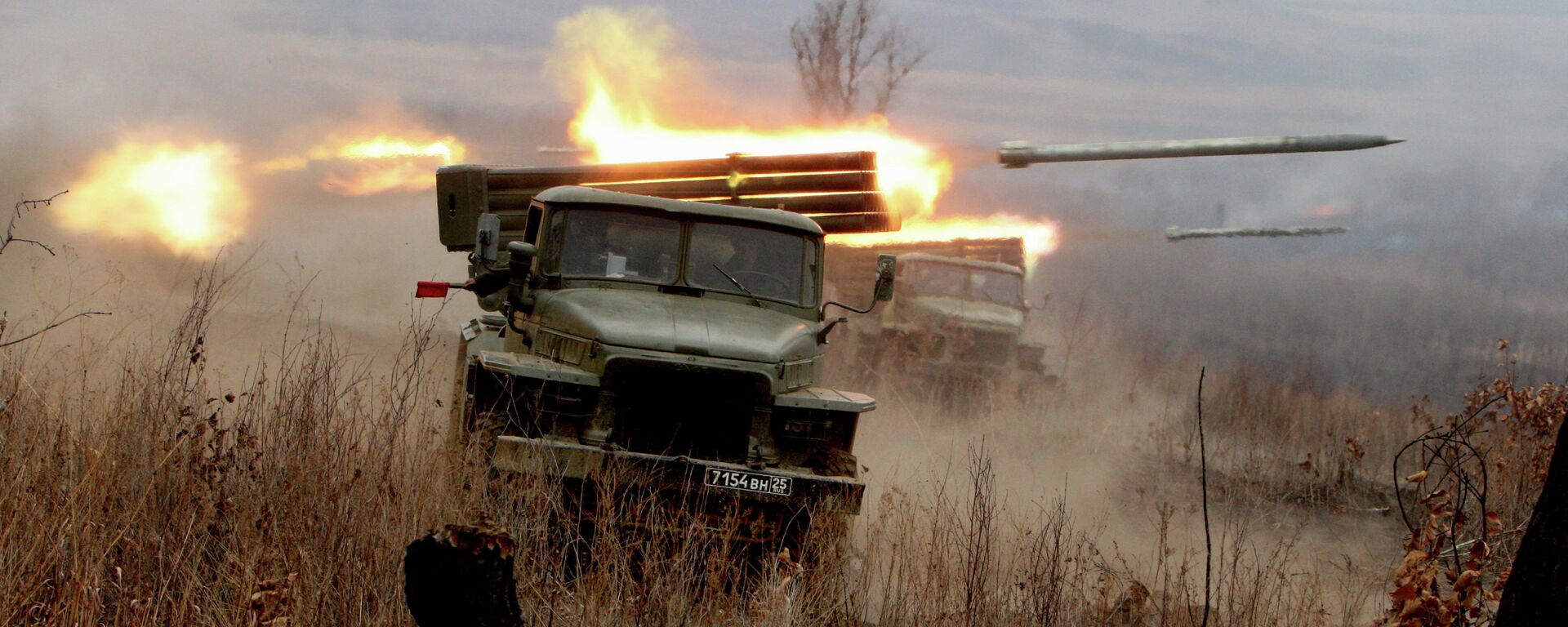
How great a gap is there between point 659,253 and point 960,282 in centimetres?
1060

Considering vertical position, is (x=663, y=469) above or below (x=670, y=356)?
below

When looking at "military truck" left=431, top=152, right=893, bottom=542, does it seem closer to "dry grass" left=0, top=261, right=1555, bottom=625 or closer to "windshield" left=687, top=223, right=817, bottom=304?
"windshield" left=687, top=223, right=817, bottom=304

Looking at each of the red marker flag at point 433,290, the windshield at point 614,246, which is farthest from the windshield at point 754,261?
the red marker flag at point 433,290

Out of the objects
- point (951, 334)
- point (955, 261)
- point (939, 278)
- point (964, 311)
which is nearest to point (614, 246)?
point (951, 334)

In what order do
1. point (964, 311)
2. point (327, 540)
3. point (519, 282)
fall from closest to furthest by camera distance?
point (327, 540), point (519, 282), point (964, 311)

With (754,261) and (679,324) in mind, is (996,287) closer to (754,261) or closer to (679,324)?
(754,261)

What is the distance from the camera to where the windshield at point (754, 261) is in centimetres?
898

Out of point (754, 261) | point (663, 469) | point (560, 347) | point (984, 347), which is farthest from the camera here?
point (984, 347)

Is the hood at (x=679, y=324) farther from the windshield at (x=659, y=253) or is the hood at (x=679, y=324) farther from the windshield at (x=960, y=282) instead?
the windshield at (x=960, y=282)

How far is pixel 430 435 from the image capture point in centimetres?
744

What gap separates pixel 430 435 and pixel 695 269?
2153 mm

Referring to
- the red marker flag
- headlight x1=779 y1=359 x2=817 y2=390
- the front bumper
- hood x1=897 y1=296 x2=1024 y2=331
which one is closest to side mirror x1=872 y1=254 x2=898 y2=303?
headlight x1=779 y1=359 x2=817 y2=390

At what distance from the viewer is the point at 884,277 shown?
9281mm

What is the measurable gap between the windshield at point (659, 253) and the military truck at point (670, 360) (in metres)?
0.01
